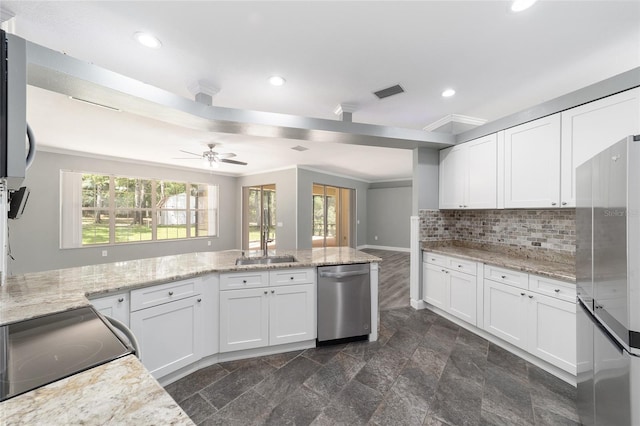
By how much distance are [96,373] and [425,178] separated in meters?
3.83

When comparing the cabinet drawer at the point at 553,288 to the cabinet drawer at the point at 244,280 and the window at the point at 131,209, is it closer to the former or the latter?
the cabinet drawer at the point at 244,280

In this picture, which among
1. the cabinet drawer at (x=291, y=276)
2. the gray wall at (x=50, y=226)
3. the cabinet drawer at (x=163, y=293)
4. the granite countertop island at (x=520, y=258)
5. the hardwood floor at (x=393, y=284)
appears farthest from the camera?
the gray wall at (x=50, y=226)

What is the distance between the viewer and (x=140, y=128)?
380 centimetres

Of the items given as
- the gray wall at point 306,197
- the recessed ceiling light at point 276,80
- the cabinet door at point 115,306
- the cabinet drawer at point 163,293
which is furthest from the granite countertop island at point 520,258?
the gray wall at point 306,197

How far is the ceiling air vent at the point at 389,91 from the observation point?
2477 millimetres

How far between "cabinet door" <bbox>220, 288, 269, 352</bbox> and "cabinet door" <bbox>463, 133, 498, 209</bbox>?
2791 mm

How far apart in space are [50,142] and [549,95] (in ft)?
25.0

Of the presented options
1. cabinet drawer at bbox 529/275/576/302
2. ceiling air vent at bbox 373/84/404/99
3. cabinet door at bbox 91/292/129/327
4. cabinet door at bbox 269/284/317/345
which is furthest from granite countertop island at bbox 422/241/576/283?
cabinet door at bbox 91/292/129/327

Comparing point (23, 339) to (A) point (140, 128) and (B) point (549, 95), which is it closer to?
(A) point (140, 128)

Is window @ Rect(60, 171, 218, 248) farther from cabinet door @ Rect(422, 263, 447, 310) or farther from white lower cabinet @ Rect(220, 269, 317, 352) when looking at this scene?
cabinet door @ Rect(422, 263, 447, 310)

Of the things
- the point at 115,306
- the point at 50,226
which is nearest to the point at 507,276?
the point at 115,306

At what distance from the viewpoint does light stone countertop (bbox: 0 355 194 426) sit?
1.94 ft

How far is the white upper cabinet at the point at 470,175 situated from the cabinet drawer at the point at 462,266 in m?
0.72

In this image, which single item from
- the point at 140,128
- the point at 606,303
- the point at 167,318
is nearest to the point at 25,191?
the point at 167,318
